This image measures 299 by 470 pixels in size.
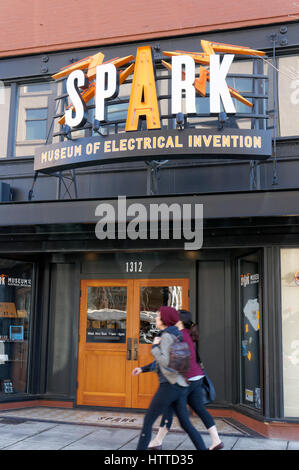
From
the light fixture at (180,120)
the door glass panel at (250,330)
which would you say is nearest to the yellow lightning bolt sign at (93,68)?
the light fixture at (180,120)

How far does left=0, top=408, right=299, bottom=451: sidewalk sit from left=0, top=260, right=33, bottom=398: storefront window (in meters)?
0.68

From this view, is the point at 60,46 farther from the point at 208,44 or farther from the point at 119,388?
the point at 119,388

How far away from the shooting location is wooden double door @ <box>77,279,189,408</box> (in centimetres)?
920

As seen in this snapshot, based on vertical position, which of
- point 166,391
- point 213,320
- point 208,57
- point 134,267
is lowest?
point 166,391

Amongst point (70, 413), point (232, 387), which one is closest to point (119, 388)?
point (70, 413)

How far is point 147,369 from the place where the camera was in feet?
19.6

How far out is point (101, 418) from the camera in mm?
8609

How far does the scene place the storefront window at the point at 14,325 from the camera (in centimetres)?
940

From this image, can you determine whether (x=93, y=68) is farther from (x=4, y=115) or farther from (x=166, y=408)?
(x=166, y=408)

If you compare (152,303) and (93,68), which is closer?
(93,68)

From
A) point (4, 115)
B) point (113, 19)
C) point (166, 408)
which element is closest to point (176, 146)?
point (113, 19)

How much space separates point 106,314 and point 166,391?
3.96 metres

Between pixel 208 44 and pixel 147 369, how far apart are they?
546 cm

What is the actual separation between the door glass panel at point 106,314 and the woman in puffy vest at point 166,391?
3622mm
